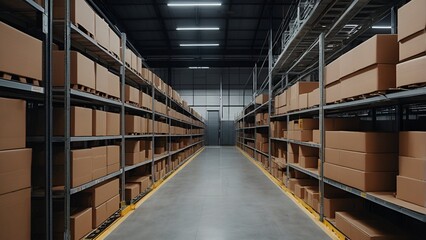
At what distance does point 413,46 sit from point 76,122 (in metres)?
3.36

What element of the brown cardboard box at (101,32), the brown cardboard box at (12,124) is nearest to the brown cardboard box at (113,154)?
the brown cardboard box at (101,32)

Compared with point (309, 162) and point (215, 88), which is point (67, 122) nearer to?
point (309, 162)

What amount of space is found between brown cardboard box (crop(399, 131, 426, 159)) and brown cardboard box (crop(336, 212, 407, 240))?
925mm

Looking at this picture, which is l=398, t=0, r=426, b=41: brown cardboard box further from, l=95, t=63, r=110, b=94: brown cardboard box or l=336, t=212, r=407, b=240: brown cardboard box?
l=95, t=63, r=110, b=94: brown cardboard box

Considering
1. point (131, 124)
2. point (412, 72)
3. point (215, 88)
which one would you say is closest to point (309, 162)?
point (412, 72)

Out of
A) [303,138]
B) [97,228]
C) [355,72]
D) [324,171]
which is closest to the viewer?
[355,72]

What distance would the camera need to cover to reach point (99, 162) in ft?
12.5

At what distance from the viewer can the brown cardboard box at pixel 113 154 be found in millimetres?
4176

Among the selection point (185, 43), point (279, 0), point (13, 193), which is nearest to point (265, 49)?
point (185, 43)

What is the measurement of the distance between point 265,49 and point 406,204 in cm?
1733

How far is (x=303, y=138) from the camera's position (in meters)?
5.30

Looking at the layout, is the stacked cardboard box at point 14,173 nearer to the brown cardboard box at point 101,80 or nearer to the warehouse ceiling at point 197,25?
the brown cardboard box at point 101,80

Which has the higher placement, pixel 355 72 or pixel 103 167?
pixel 355 72

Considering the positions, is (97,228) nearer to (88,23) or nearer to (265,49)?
(88,23)
